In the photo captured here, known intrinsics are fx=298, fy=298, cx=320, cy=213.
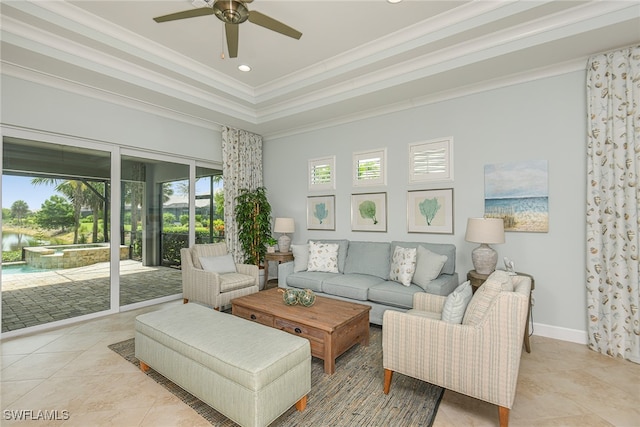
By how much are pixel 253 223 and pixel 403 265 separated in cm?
275

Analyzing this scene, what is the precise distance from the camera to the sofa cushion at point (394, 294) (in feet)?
10.7


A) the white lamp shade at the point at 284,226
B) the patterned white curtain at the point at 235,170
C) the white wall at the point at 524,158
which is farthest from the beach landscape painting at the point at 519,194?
the patterned white curtain at the point at 235,170

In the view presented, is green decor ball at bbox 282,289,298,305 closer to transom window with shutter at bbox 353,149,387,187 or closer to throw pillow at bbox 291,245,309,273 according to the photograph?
throw pillow at bbox 291,245,309,273

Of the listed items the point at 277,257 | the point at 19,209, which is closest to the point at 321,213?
the point at 277,257

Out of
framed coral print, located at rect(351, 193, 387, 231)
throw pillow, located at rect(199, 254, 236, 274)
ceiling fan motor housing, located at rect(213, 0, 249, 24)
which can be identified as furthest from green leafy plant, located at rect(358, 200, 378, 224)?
ceiling fan motor housing, located at rect(213, 0, 249, 24)

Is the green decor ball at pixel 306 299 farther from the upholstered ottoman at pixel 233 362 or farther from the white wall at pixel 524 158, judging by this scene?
the white wall at pixel 524 158

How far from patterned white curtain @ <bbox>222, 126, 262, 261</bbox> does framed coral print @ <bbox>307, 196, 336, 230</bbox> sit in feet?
4.09

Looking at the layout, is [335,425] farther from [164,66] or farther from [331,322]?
[164,66]

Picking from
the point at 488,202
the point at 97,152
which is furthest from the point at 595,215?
the point at 97,152

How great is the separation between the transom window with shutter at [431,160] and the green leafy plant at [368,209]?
0.69m

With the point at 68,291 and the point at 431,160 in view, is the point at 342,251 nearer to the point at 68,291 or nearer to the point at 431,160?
the point at 431,160

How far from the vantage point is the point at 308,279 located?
4031mm

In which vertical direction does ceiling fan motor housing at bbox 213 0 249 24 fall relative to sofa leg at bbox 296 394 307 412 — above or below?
above

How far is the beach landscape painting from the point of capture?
3289mm
